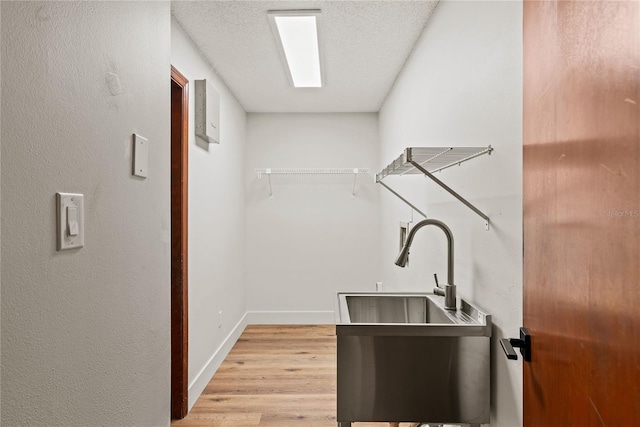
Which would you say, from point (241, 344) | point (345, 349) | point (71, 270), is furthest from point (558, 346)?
point (241, 344)

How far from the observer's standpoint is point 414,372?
1.36 m

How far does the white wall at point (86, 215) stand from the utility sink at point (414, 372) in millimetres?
646

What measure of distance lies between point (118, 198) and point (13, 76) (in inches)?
15.1

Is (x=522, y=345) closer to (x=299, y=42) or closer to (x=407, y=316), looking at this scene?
(x=407, y=316)

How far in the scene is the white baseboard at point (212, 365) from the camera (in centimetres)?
251

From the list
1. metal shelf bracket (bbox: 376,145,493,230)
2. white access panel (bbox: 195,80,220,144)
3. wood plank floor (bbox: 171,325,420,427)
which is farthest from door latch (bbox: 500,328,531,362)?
white access panel (bbox: 195,80,220,144)

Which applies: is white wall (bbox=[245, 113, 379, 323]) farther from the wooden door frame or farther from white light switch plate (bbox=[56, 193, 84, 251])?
white light switch plate (bbox=[56, 193, 84, 251])

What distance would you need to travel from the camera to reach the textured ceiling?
2.10 meters

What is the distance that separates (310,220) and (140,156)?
3.23 m

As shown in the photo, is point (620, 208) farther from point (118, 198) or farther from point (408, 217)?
point (408, 217)

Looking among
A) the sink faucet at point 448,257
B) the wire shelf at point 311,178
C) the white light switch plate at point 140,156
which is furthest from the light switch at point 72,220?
the wire shelf at point 311,178

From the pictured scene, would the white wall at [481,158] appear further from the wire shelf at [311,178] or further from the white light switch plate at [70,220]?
the wire shelf at [311,178]

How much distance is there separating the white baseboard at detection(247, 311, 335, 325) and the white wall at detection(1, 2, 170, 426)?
3052mm

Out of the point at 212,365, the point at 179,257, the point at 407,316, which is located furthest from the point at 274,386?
the point at 407,316
